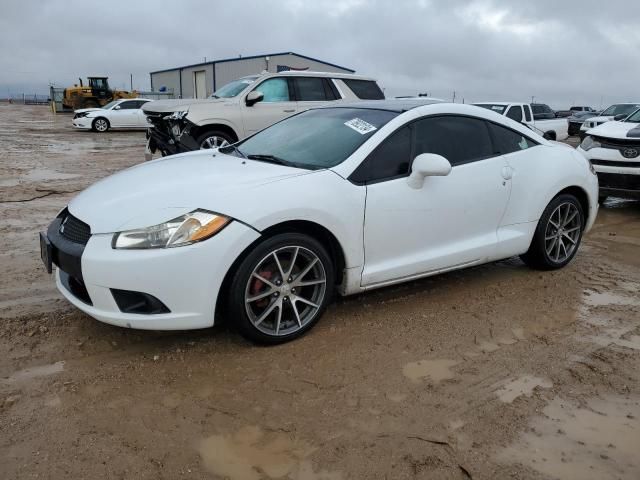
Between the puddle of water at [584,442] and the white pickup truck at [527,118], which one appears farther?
the white pickup truck at [527,118]

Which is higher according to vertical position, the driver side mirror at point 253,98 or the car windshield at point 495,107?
the car windshield at point 495,107

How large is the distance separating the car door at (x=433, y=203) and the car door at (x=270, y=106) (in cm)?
552

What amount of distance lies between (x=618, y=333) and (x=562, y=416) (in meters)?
1.30

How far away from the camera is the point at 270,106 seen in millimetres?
9320

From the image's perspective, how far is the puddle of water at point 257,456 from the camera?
7.55 ft

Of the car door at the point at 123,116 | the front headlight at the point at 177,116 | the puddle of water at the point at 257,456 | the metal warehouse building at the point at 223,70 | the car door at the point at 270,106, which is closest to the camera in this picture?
the puddle of water at the point at 257,456

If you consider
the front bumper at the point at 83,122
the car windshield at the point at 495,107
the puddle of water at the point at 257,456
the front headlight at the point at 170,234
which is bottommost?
the puddle of water at the point at 257,456

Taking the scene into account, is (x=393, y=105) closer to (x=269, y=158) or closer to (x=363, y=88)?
(x=269, y=158)

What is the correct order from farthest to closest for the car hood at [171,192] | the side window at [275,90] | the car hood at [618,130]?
the side window at [275,90], the car hood at [618,130], the car hood at [171,192]

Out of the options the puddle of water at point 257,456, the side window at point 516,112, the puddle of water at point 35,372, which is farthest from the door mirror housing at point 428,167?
the side window at point 516,112

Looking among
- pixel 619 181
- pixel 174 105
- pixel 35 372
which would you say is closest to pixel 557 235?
pixel 619 181

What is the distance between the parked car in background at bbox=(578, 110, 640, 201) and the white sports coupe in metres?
3.11

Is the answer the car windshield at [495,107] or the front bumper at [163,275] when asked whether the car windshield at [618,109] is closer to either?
the car windshield at [495,107]

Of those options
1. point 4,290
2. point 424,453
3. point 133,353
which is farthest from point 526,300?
point 4,290
